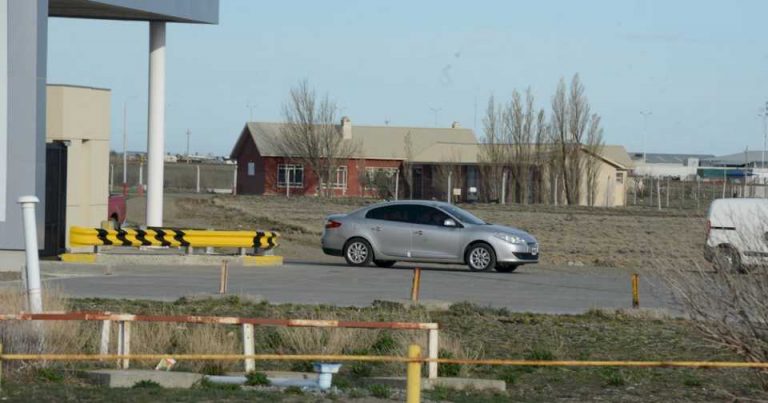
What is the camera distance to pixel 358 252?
28297 mm

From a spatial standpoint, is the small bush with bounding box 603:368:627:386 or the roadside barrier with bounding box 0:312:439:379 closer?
the roadside barrier with bounding box 0:312:439:379

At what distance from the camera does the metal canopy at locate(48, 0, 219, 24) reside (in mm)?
27422

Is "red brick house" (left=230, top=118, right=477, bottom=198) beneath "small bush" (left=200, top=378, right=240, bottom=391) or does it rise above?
above

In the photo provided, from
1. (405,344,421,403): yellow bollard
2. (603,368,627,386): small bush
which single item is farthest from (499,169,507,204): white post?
(405,344,421,403): yellow bollard

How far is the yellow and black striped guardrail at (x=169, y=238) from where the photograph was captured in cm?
2638

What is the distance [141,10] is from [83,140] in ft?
11.4

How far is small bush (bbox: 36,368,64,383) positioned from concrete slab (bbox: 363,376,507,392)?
2832 millimetres

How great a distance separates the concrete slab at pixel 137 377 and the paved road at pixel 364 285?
24.9ft

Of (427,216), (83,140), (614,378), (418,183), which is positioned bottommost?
(614,378)

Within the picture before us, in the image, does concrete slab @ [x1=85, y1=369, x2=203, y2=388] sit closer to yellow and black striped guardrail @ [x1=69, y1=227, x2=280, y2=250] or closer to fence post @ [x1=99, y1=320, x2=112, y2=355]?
fence post @ [x1=99, y1=320, x2=112, y2=355]

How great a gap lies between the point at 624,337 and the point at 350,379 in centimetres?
481

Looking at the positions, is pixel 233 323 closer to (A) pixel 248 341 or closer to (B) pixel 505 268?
(A) pixel 248 341

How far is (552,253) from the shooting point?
35531mm

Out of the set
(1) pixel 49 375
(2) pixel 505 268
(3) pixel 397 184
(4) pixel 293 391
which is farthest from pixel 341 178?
(4) pixel 293 391
